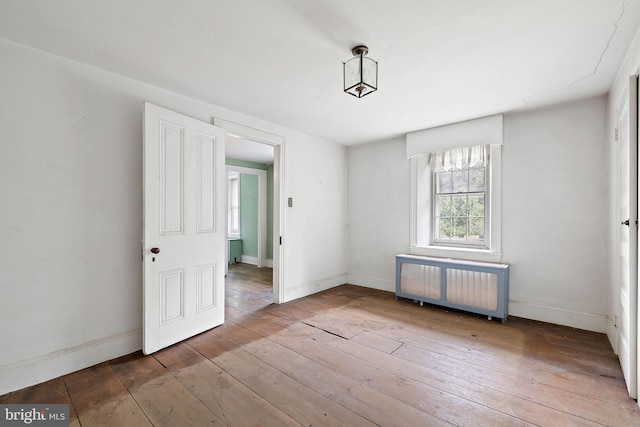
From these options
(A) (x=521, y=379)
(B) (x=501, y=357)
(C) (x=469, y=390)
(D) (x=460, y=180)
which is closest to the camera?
(C) (x=469, y=390)

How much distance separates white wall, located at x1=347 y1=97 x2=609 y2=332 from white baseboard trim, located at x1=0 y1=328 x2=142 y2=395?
14.0 feet

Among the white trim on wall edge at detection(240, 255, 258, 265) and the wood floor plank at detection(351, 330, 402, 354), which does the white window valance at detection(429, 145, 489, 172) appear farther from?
the white trim on wall edge at detection(240, 255, 258, 265)

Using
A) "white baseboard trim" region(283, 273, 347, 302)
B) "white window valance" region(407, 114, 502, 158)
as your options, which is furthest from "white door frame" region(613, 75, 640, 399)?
"white baseboard trim" region(283, 273, 347, 302)

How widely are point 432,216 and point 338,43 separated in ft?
10.2

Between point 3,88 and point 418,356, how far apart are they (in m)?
3.87

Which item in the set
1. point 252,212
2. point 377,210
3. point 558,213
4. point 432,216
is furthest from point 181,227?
point 252,212

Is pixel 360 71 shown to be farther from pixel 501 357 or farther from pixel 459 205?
pixel 459 205

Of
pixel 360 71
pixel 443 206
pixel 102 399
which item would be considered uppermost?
pixel 360 71

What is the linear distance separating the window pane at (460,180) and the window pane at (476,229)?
1.47 feet

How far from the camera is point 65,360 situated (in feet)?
7.43

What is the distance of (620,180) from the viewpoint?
2389 millimetres

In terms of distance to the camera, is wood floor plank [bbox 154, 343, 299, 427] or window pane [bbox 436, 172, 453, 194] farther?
window pane [bbox 436, 172, 453, 194]

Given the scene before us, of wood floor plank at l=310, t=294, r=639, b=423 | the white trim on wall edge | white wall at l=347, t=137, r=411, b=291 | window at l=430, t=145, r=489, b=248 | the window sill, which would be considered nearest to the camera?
wood floor plank at l=310, t=294, r=639, b=423

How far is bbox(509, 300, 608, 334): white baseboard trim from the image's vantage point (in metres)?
3.03
